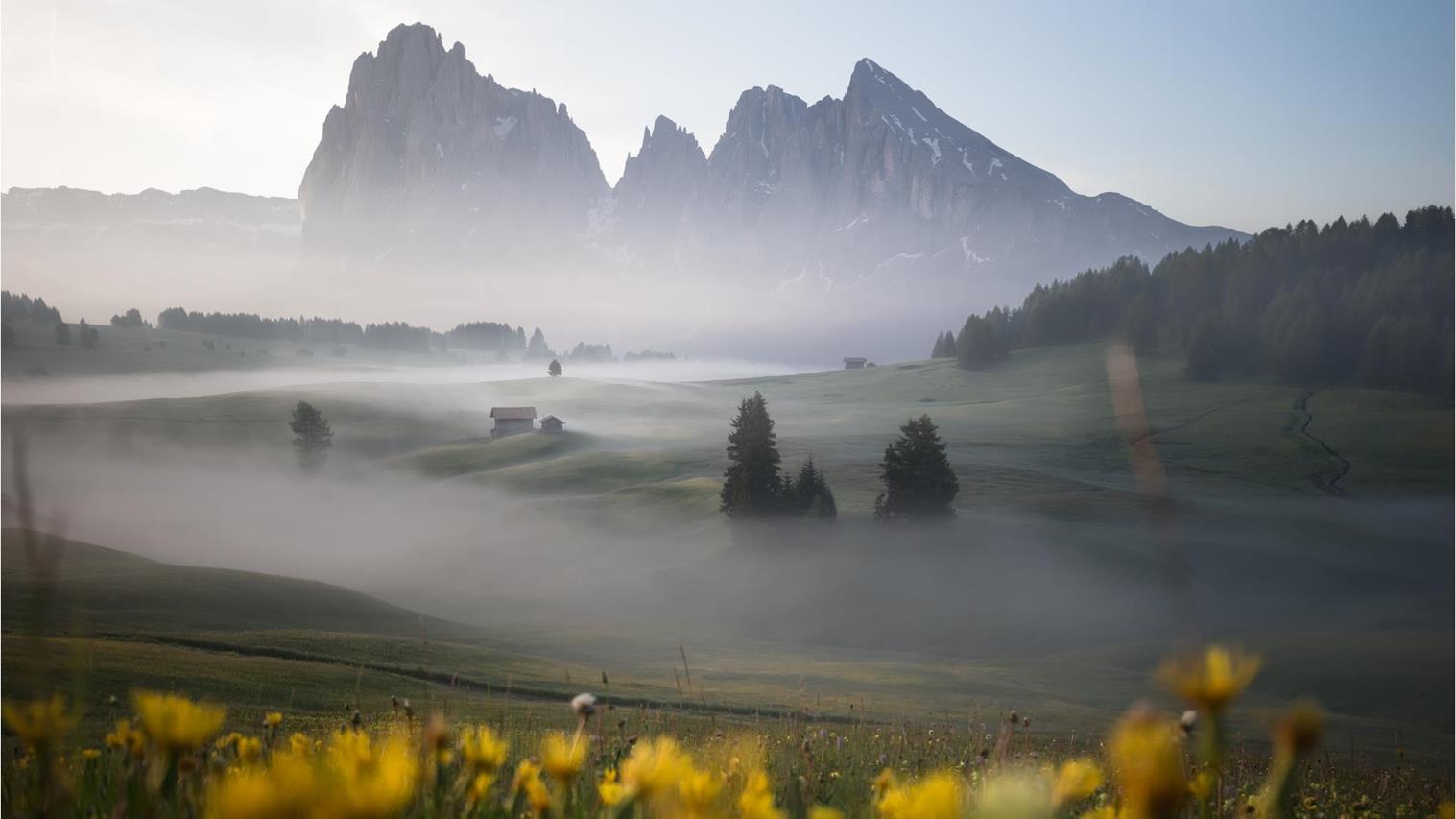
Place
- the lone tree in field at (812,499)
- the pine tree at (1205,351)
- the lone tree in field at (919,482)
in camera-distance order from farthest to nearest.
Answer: the pine tree at (1205,351), the lone tree in field at (812,499), the lone tree in field at (919,482)

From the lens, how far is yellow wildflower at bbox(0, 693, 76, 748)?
1.64m

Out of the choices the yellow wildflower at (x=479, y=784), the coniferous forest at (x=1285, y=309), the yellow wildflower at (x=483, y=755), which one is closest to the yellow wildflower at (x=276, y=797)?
the yellow wildflower at (x=483, y=755)

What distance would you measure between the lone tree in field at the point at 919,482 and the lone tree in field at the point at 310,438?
217 ft

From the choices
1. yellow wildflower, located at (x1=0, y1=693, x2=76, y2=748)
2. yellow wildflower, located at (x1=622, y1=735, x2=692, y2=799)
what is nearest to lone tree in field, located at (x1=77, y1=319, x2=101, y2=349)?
yellow wildflower, located at (x1=0, y1=693, x2=76, y2=748)

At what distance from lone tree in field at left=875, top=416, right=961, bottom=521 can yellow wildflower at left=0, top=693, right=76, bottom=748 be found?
212 feet

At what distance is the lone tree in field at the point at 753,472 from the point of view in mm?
66562

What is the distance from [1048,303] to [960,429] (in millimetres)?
70562

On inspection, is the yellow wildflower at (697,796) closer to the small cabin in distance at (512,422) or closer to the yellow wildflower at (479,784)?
the yellow wildflower at (479,784)

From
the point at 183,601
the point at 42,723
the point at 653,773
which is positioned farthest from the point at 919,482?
the point at 42,723

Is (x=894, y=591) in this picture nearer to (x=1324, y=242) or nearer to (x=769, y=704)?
(x=769, y=704)

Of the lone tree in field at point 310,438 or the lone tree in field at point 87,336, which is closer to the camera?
the lone tree in field at point 310,438

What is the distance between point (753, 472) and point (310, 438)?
57833 millimetres

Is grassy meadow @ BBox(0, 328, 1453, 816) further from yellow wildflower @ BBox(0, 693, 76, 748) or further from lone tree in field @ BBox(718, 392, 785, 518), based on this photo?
lone tree in field @ BBox(718, 392, 785, 518)

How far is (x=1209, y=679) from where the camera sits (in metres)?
1.09
